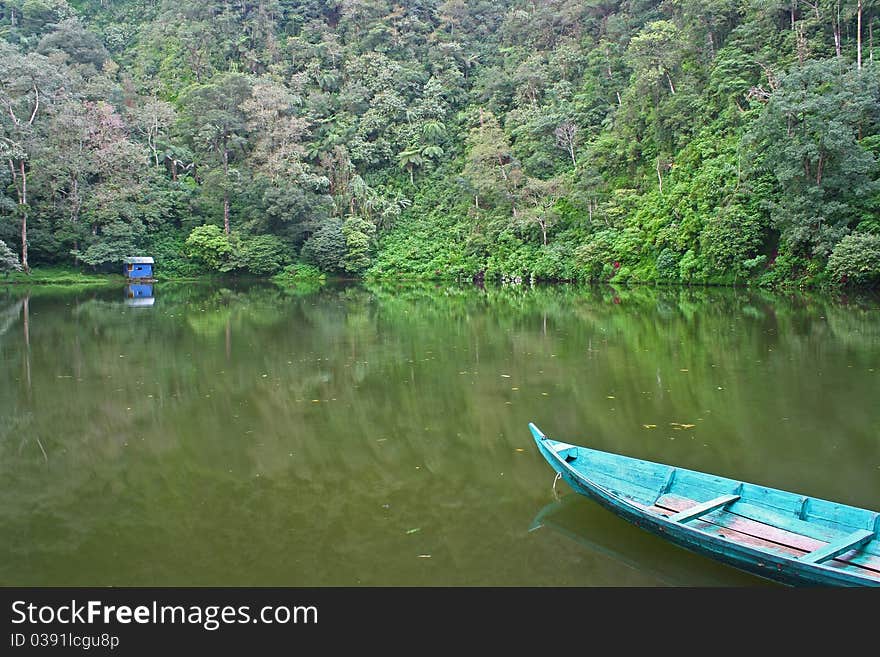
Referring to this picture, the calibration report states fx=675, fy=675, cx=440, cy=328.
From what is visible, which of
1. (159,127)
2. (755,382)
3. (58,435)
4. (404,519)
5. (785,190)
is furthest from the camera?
(159,127)

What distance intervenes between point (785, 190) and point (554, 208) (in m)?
13.9

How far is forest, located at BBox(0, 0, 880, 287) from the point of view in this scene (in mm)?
25781

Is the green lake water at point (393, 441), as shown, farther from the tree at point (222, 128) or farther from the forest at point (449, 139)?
the tree at point (222, 128)

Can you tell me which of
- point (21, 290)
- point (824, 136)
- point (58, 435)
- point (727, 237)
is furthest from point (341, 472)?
point (21, 290)

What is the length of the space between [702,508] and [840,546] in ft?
2.96

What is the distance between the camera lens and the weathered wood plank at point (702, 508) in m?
4.77

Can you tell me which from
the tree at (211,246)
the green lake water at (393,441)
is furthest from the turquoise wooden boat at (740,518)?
the tree at (211,246)

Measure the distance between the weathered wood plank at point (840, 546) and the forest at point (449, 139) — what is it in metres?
20.5

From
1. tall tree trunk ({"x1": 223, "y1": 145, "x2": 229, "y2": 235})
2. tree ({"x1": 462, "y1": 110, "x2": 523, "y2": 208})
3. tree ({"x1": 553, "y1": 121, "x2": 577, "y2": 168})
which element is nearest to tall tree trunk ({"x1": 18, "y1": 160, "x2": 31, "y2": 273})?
tall tree trunk ({"x1": 223, "y1": 145, "x2": 229, "y2": 235})

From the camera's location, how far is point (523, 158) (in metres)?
40.1

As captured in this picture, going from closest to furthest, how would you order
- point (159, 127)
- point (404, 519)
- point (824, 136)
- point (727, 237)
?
1. point (404, 519)
2. point (824, 136)
3. point (727, 237)
4. point (159, 127)

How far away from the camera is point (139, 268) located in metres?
39.2

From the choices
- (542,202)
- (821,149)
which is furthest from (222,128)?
(821,149)

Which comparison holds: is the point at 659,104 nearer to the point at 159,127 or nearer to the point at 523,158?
the point at 523,158
